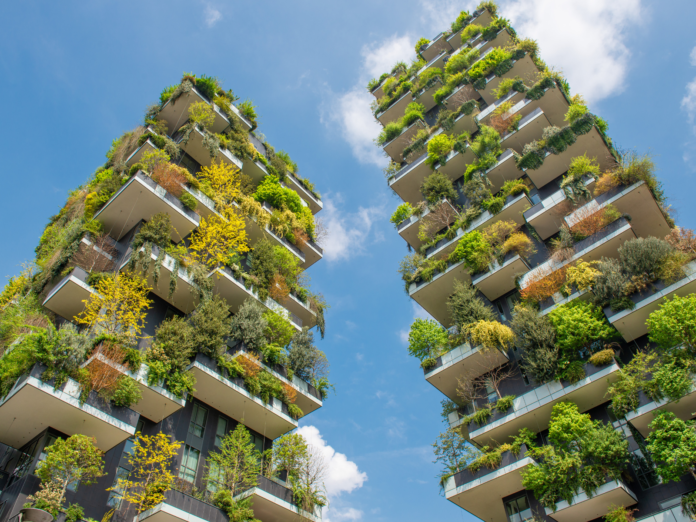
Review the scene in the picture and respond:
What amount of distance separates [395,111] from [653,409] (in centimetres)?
3211

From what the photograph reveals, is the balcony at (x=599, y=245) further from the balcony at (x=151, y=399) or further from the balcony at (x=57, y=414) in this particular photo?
the balcony at (x=57, y=414)

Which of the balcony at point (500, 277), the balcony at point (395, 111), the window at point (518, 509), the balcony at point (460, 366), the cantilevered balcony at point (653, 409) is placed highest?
the balcony at point (395, 111)

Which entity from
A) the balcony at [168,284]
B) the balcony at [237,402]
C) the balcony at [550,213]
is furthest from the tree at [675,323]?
the balcony at [168,284]

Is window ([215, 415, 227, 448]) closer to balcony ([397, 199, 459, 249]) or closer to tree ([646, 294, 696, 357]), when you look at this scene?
balcony ([397, 199, 459, 249])

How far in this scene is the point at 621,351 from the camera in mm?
19641

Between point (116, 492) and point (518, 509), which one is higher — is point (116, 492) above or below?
above

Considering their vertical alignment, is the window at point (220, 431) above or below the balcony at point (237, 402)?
below

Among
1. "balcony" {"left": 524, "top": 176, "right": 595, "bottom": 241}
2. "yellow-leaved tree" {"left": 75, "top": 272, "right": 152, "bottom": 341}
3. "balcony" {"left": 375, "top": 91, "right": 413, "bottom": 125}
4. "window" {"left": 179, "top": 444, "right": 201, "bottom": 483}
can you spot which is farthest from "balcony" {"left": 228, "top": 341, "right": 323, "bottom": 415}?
"balcony" {"left": 375, "top": 91, "right": 413, "bottom": 125}

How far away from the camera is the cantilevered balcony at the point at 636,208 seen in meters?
21.8

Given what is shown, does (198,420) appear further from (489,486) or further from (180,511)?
(489,486)

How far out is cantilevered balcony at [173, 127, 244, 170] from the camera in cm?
2920

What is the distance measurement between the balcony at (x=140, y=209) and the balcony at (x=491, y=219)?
14778mm

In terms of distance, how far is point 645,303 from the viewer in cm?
1842

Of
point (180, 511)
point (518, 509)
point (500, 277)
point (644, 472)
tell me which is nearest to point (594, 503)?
point (644, 472)
